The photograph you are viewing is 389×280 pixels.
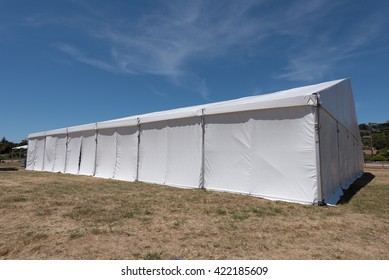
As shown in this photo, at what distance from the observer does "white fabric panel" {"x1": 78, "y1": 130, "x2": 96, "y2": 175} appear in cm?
1412

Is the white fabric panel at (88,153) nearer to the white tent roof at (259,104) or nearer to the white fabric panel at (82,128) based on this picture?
the white fabric panel at (82,128)

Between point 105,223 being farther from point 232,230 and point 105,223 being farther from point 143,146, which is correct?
point 143,146

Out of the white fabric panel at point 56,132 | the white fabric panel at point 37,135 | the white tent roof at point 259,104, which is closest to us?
the white tent roof at point 259,104

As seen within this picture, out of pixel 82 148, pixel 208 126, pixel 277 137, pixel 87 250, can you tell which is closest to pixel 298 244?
pixel 87 250

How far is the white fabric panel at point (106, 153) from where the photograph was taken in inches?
497

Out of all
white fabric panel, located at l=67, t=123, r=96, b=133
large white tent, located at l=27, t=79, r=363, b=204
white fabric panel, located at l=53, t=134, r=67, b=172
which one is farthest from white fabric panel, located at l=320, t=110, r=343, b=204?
white fabric panel, located at l=53, t=134, r=67, b=172

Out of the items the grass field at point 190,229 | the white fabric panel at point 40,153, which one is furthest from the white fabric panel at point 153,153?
the white fabric panel at point 40,153

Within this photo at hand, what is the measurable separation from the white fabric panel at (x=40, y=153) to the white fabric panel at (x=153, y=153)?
12565 millimetres

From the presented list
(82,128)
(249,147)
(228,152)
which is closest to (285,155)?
(249,147)

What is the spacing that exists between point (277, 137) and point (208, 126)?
8.20ft

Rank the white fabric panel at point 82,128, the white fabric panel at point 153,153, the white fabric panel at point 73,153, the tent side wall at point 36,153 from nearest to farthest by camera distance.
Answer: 1. the white fabric panel at point 153,153
2. the white fabric panel at point 82,128
3. the white fabric panel at point 73,153
4. the tent side wall at point 36,153

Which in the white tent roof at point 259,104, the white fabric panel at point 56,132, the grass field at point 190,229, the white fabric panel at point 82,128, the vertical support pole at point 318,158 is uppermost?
the white fabric panel at point 56,132

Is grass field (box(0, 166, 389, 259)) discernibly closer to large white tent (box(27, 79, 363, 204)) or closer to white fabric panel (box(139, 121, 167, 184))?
large white tent (box(27, 79, 363, 204))

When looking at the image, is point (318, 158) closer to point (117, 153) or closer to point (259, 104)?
point (259, 104)
